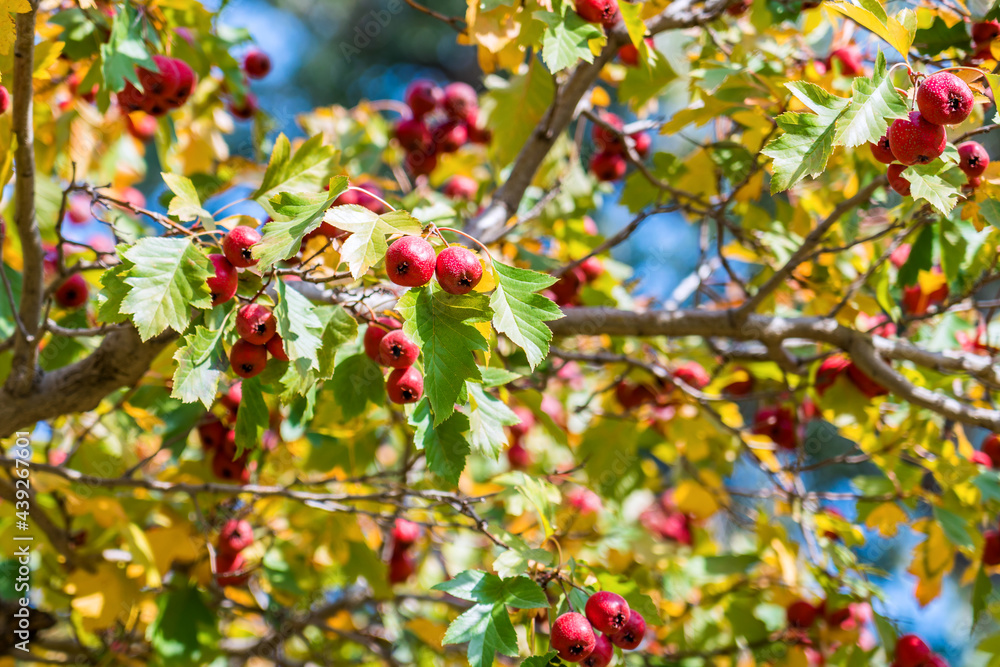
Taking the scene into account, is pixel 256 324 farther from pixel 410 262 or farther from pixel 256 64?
pixel 256 64

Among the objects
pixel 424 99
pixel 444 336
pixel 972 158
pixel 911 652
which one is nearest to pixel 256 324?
pixel 444 336

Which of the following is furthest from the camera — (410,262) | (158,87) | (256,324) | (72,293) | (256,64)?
(256,64)

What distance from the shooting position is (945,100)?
143 centimetres

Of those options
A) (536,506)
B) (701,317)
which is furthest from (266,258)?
(701,317)

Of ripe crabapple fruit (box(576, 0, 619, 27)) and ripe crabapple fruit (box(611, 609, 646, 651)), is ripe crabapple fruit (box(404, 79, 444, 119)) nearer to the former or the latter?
ripe crabapple fruit (box(576, 0, 619, 27))

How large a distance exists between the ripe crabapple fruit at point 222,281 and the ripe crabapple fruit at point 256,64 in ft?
8.08

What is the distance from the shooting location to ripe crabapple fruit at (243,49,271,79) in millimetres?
3621

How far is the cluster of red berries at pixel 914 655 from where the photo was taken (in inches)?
102

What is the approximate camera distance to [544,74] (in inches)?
103

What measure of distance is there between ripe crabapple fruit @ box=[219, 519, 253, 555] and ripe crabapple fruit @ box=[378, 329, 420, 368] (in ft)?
4.63

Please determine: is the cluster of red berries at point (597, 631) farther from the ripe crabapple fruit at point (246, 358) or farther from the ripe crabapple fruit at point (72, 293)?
the ripe crabapple fruit at point (72, 293)

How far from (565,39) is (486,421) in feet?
3.34

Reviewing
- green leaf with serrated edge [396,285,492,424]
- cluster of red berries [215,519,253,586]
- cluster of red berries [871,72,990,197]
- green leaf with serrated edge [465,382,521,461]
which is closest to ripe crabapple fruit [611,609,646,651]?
green leaf with serrated edge [465,382,521,461]

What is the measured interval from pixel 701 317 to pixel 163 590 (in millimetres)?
2092
